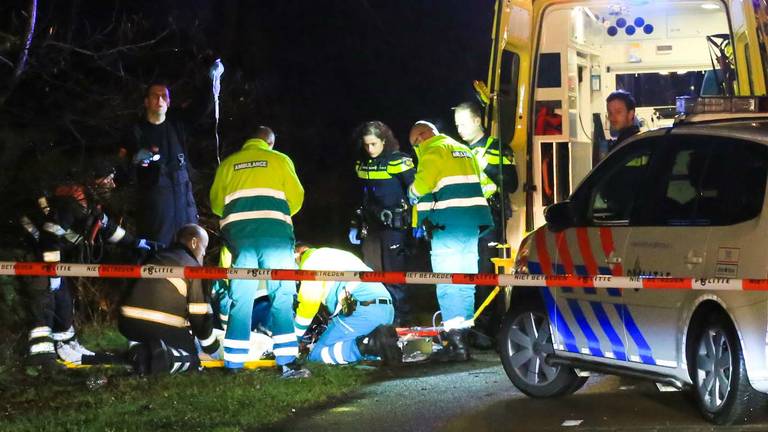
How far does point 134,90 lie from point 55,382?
543 cm

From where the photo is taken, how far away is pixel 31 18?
466 inches

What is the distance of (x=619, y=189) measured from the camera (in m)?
7.88

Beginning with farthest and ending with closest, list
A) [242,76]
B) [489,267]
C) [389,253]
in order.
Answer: [242,76]
[389,253]
[489,267]

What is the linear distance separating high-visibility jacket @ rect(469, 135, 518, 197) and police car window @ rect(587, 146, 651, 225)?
2.68 metres

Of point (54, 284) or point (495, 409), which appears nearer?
point (495, 409)

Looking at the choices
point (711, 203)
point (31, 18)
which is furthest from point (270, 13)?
point (711, 203)

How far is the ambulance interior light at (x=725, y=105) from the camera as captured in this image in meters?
7.38

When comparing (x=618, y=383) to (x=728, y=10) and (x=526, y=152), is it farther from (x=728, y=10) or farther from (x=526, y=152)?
(x=728, y=10)

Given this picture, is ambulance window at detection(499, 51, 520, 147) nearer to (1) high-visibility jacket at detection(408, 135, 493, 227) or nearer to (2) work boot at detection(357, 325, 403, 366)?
(1) high-visibility jacket at detection(408, 135, 493, 227)

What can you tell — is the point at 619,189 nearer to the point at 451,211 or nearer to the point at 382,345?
the point at 382,345

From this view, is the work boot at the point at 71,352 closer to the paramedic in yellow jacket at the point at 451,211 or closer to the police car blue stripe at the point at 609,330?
the paramedic in yellow jacket at the point at 451,211

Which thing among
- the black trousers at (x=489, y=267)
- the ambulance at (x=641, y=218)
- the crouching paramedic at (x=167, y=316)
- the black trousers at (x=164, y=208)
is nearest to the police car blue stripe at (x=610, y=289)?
the ambulance at (x=641, y=218)

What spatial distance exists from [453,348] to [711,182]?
3.33 metres

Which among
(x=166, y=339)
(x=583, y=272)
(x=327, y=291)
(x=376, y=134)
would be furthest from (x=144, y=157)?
(x=583, y=272)
